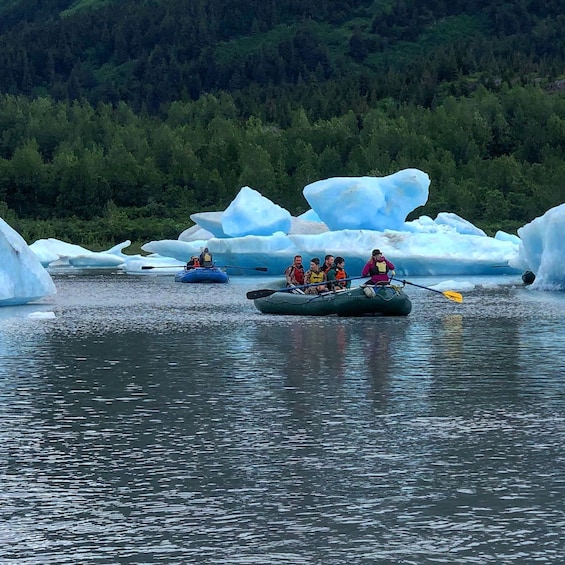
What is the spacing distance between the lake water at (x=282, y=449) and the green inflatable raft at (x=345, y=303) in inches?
170

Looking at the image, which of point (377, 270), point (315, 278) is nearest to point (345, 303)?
point (377, 270)

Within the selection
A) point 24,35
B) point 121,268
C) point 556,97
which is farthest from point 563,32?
point 121,268

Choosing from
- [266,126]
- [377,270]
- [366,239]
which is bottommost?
[377,270]

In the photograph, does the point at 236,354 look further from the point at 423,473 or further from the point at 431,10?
the point at 431,10

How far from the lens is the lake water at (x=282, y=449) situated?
8.91 m

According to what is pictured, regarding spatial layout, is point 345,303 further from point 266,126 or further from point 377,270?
point 266,126

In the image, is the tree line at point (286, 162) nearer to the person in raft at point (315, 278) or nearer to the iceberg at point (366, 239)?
the iceberg at point (366, 239)

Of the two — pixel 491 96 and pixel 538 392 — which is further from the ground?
pixel 491 96

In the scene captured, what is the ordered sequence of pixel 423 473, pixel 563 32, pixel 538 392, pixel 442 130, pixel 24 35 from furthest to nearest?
1. pixel 24 35
2. pixel 563 32
3. pixel 442 130
4. pixel 538 392
5. pixel 423 473

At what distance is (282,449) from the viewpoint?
11.9m

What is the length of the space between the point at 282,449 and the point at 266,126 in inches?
3787

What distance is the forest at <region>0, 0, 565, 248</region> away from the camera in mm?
84188

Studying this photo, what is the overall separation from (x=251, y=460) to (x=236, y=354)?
345 inches

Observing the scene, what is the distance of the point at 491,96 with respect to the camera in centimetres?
9744
